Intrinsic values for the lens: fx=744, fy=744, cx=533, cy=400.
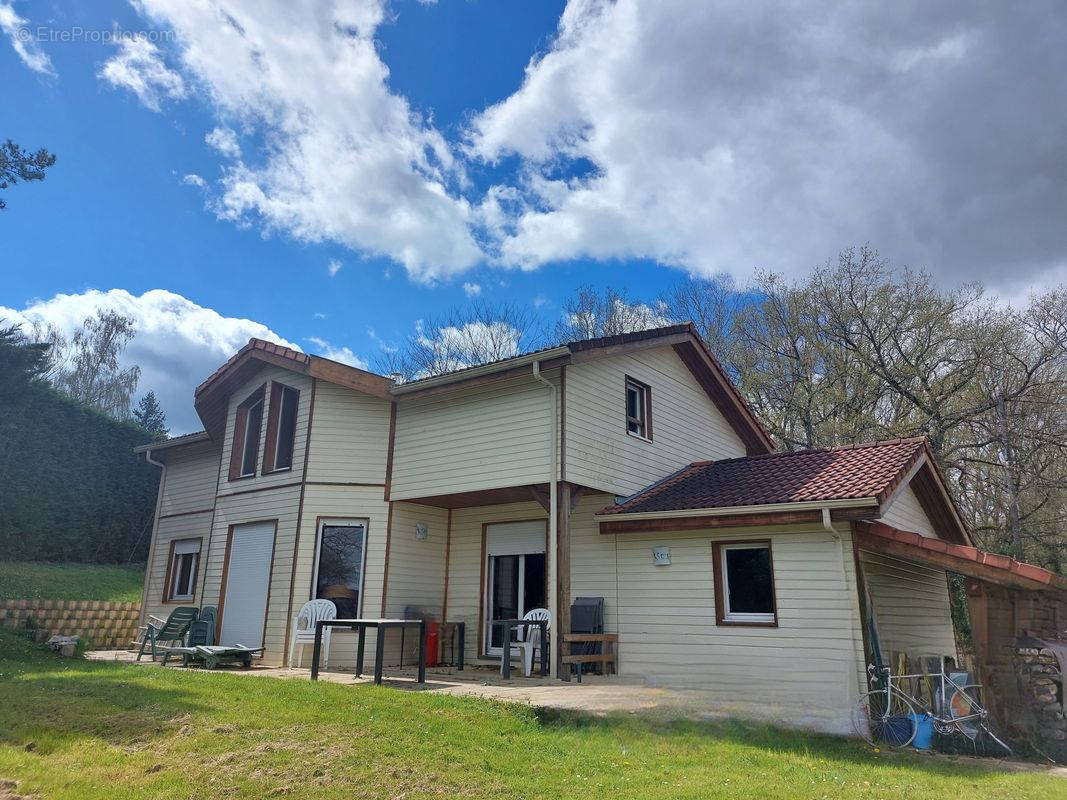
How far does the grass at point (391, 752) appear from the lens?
5613mm

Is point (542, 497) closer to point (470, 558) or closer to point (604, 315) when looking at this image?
point (470, 558)

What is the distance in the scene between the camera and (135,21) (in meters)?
10.5

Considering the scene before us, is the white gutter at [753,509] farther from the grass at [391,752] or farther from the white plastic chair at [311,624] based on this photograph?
the white plastic chair at [311,624]

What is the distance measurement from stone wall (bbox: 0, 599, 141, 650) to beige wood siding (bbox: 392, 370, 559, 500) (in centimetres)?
673

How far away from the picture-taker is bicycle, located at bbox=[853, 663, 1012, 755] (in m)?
8.87

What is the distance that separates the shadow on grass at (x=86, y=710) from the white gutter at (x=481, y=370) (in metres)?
6.21

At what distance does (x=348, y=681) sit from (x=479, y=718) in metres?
3.23

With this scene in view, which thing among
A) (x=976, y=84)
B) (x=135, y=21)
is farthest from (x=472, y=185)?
(x=976, y=84)

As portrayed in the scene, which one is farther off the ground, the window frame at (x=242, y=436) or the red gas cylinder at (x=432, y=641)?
the window frame at (x=242, y=436)

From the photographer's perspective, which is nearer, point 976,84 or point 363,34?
point 363,34

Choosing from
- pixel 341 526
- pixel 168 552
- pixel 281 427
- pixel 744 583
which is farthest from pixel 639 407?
pixel 168 552

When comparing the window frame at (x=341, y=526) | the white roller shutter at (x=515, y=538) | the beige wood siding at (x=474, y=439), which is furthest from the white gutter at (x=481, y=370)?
the white roller shutter at (x=515, y=538)

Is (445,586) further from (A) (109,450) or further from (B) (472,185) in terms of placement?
(A) (109,450)

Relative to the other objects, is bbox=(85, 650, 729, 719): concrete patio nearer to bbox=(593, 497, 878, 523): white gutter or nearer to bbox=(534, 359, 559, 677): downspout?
bbox=(534, 359, 559, 677): downspout
